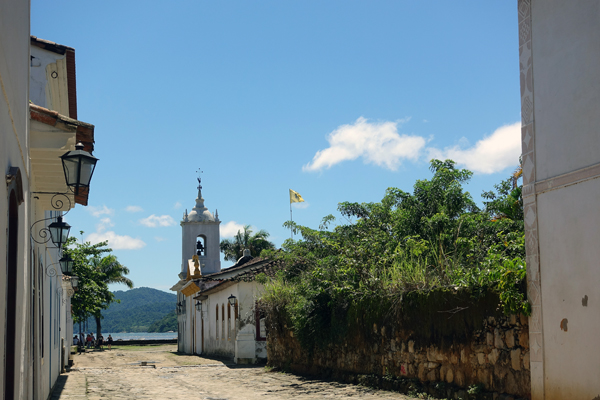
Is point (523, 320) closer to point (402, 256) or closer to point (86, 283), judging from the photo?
point (402, 256)

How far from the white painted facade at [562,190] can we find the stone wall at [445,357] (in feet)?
1.98

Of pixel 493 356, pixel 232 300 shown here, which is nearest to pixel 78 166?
pixel 493 356

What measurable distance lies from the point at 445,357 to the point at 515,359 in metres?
1.91

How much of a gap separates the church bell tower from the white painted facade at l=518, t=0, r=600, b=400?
37672mm

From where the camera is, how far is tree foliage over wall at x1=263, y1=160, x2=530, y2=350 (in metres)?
11.4

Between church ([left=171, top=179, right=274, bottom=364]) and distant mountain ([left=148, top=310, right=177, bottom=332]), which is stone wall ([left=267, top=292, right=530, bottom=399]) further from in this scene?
distant mountain ([left=148, top=310, right=177, bottom=332])

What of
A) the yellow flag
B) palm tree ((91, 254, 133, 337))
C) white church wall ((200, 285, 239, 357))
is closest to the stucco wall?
white church wall ((200, 285, 239, 357))

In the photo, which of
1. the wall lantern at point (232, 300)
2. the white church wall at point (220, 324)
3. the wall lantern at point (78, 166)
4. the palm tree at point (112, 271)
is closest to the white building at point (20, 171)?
the wall lantern at point (78, 166)

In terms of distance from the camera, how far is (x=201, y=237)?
46750 millimetres

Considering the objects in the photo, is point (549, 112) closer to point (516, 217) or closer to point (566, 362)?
point (566, 362)

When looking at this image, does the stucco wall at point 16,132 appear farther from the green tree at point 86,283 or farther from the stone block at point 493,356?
the green tree at point 86,283

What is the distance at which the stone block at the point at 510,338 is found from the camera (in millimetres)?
9688

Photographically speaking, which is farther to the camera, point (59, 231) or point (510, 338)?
point (59, 231)

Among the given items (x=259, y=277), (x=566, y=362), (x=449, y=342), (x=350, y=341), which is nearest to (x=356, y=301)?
(x=350, y=341)
